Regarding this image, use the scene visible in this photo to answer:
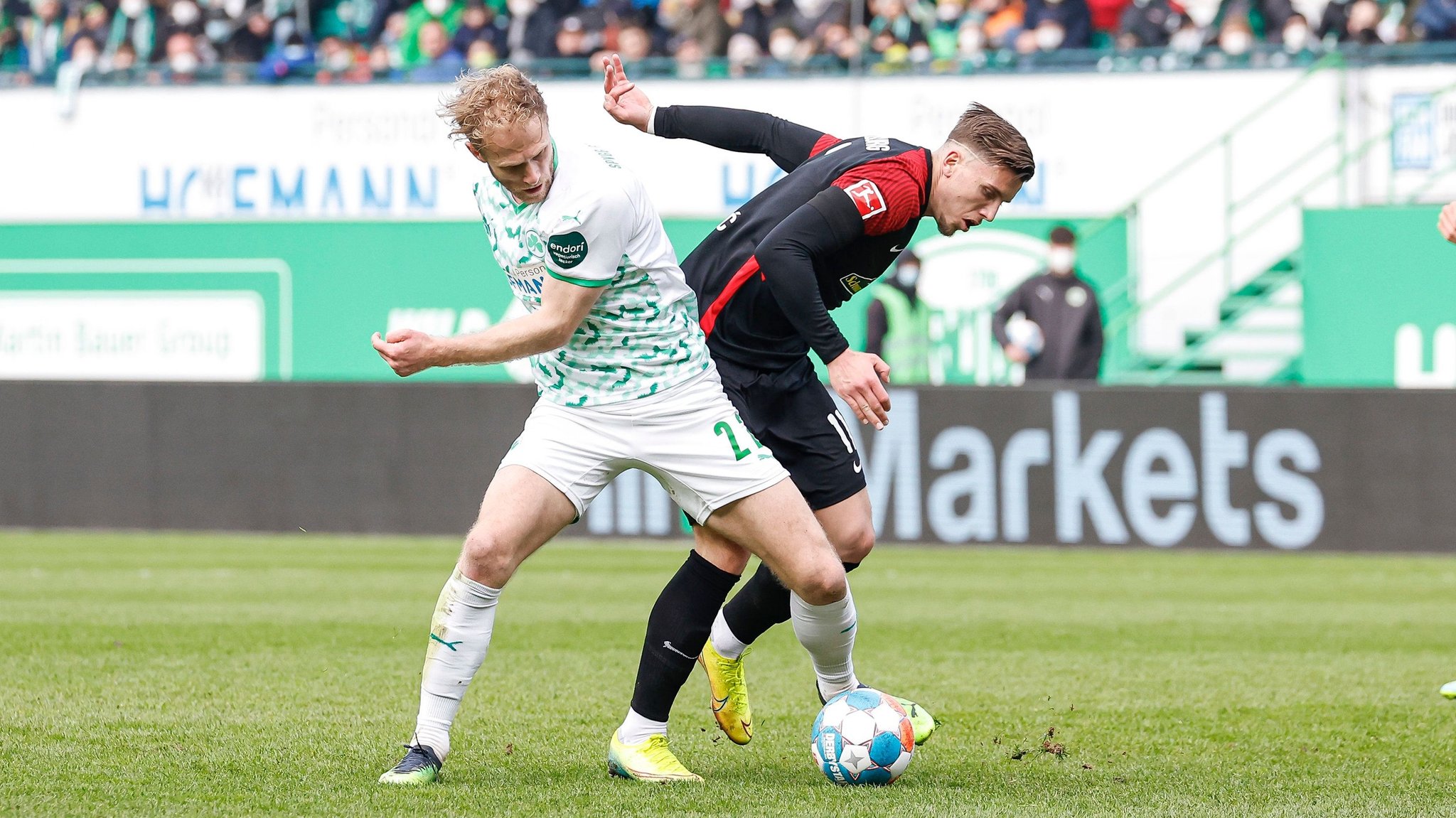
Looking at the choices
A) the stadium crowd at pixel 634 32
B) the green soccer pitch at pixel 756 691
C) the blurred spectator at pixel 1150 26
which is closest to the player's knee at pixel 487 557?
the green soccer pitch at pixel 756 691

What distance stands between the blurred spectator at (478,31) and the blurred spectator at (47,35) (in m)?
4.52

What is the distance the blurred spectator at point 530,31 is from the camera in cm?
1898

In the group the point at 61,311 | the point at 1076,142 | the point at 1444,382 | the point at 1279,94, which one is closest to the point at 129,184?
the point at 61,311

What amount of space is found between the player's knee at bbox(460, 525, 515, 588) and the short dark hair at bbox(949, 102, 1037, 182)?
1.74 m

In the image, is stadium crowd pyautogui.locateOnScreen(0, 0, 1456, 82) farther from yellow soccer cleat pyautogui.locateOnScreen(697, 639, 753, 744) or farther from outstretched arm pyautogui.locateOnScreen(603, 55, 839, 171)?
yellow soccer cleat pyautogui.locateOnScreen(697, 639, 753, 744)

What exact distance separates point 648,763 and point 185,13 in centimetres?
1652

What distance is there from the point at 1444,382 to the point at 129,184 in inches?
508

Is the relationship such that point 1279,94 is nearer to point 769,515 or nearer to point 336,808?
point 769,515

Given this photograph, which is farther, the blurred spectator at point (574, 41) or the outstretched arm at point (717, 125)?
the blurred spectator at point (574, 41)

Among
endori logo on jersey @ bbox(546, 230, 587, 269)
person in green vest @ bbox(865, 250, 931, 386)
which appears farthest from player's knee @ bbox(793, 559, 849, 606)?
person in green vest @ bbox(865, 250, 931, 386)

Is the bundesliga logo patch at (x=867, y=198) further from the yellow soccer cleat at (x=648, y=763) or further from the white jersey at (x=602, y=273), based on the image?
the yellow soccer cleat at (x=648, y=763)

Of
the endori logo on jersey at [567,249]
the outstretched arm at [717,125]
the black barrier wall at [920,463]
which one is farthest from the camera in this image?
the black barrier wall at [920,463]

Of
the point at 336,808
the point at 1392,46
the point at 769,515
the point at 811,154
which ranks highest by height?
the point at 1392,46

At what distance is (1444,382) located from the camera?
15805mm
